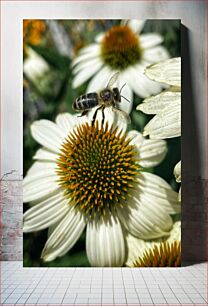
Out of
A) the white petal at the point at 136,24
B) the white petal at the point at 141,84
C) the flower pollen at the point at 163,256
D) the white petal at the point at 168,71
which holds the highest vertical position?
the white petal at the point at 136,24

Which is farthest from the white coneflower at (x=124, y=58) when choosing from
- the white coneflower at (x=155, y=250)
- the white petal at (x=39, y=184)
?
the white coneflower at (x=155, y=250)

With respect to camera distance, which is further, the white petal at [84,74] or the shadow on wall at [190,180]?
the shadow on wall at [190,180]

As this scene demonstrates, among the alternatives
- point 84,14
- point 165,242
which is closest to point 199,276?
point 165,242

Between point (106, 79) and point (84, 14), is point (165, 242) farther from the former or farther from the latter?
point (84, 14)

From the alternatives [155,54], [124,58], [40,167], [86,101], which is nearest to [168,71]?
[155,54]

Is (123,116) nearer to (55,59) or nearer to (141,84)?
(141,84)

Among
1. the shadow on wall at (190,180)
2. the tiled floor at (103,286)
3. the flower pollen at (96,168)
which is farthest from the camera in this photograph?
the shadow on wall at (190,180)

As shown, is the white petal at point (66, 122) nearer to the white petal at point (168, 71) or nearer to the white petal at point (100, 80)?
the white petal at point (100, 80)

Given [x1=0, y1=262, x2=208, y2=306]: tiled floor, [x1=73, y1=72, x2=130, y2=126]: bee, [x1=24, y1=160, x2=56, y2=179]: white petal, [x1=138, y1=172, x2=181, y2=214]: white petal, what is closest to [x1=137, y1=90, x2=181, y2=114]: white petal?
[x1=73, y1=72, x2=130, y2=126]: bee
